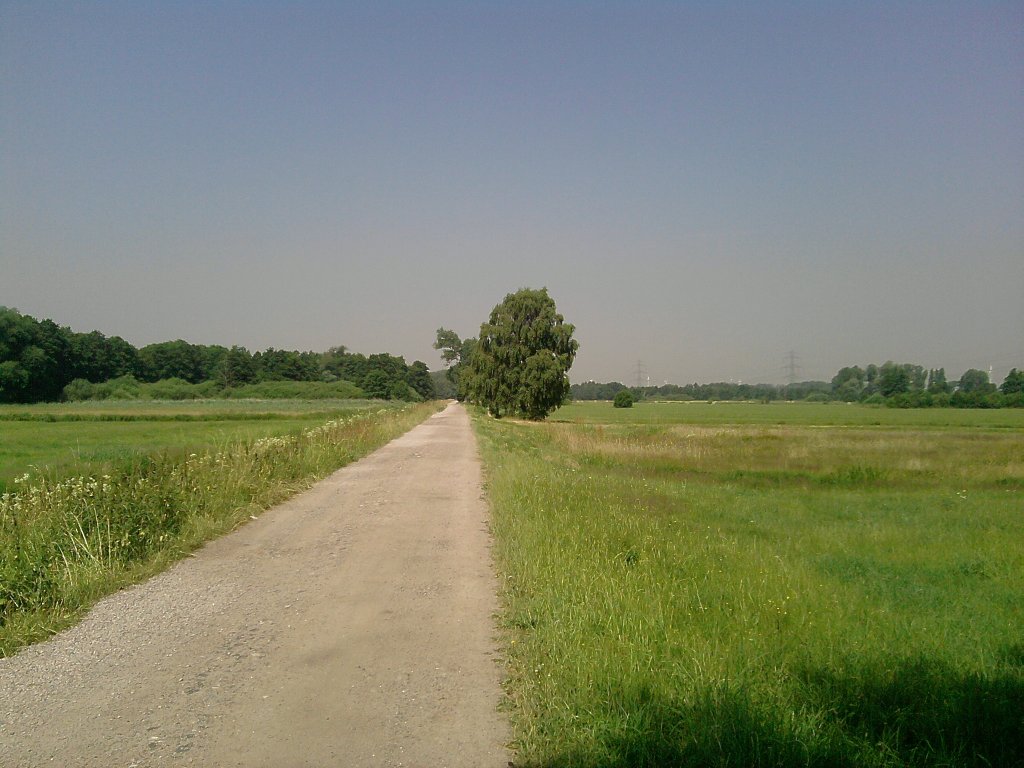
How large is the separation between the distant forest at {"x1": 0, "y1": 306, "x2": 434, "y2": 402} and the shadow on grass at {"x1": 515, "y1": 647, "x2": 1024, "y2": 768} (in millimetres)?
61634

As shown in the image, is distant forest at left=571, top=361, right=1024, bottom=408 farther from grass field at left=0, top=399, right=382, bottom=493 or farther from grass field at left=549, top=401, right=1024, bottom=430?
grass field at left=0, top=399, right=382, bottom=493

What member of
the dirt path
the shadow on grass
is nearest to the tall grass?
the dirt path

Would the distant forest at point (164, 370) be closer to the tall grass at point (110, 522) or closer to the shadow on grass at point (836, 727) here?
the tall grass at point (110, 522)

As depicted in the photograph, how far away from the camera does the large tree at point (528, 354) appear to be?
174 ft

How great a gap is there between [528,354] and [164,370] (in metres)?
103

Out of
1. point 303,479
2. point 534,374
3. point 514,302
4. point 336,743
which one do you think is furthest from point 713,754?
point 514,302

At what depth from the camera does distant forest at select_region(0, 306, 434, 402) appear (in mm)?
57031

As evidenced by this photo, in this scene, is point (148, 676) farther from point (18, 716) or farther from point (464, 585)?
point (464, 585)

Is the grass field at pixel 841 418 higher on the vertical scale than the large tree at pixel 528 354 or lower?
lower

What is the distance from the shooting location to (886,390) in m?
127

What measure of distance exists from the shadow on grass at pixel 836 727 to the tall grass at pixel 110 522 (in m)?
4.85

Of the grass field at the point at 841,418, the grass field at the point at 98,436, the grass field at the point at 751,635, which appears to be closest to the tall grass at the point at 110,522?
the grass field at the point at 98,436

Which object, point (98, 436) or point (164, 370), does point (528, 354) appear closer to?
point (98, 436)

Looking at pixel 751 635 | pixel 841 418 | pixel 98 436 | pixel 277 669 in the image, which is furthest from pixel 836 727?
pixel 841 418
